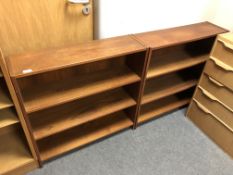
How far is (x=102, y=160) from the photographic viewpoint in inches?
65.4

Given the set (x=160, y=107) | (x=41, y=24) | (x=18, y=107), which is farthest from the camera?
Answer: (x=160, y=107)

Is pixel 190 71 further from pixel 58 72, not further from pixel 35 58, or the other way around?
pixel 35 58

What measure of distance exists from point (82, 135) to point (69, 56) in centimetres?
78

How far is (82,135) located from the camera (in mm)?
1723

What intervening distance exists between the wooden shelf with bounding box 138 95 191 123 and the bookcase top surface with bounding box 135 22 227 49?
0.77 meters

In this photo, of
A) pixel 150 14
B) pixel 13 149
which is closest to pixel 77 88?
pixel 13 149

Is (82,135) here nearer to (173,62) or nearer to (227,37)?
(173,62)

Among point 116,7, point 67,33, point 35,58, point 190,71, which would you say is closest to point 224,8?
point 190,71

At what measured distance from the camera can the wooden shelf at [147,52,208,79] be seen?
1646mm

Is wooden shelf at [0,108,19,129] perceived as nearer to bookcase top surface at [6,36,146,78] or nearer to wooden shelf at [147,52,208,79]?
bookcase top surface at [6,36,146,78]

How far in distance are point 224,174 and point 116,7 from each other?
1.57 m

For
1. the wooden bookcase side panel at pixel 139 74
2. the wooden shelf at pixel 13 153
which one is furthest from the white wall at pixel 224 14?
the wooden shelf at pixel 13 153

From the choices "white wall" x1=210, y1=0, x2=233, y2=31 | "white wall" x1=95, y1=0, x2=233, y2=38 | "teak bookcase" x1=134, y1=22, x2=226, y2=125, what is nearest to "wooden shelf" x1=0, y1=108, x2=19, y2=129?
"white wall" x1=95, y1=0, x2=233, y2=38

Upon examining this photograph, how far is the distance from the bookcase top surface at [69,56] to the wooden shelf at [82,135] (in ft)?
2.53
